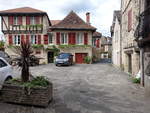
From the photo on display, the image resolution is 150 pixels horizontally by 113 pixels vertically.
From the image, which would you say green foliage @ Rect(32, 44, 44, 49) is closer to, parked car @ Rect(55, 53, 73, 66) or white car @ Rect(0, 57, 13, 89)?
parked car @ Rect(55, 53, 73, 66)

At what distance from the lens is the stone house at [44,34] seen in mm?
25594

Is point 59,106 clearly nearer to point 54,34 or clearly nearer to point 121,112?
point 121,112

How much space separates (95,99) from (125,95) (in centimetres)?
157

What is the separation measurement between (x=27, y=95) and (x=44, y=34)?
21464 mm

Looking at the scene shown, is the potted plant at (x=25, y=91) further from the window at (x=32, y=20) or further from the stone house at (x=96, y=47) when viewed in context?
the stone house at (x=96, y=47)

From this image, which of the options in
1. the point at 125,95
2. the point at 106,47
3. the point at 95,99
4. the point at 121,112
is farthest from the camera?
the point at 106,47

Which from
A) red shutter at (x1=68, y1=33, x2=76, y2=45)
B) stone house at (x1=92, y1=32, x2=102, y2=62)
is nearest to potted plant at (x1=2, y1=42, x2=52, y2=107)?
red shutter at (x1=68, y1=33, x2=76, y2=45)

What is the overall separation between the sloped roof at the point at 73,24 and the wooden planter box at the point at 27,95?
2072 centimetres

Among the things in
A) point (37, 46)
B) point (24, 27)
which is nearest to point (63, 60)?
point (37, 46)

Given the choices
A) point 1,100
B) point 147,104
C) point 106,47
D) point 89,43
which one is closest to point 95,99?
point 147,104

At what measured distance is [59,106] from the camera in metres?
5.55

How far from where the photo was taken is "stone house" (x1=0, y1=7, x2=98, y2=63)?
25.6m

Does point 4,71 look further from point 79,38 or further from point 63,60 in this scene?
point 79,38

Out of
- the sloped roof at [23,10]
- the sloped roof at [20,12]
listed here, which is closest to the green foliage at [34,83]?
the sloped roof at [20,12]
